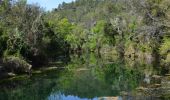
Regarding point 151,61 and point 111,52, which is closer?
point 151,61

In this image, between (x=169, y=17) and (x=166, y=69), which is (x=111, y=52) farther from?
(x=169, y=17)

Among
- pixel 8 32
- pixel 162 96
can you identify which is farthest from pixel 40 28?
pixel 162 96

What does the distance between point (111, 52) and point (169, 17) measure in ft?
187

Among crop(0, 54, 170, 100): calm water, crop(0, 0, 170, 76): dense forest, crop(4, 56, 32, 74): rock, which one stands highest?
crop(0, 0, 170, 76): dense forest

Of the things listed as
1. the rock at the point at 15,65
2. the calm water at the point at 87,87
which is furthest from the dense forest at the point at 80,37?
the calm water at the point at 87,87

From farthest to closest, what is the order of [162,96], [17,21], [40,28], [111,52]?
[111,52] < [40,28] < [17,21] < [162,96]

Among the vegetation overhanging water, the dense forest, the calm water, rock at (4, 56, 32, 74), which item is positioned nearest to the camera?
the calm water

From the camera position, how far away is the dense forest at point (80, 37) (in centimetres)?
5612

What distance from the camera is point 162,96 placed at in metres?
34.4

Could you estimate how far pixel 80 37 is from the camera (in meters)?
130

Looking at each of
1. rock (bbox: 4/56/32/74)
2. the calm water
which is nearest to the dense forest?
rock (bbox: 4/56/32/74)

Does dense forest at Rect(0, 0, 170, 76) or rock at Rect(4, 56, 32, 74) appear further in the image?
rock at Rect(4, 56, 32, 74)

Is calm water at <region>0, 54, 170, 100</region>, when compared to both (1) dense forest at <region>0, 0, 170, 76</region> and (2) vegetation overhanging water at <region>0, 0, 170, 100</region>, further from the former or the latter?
(1) dense forest at <region>0, 0, 170, 76</region>

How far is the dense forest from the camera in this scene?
56125 millimetres
